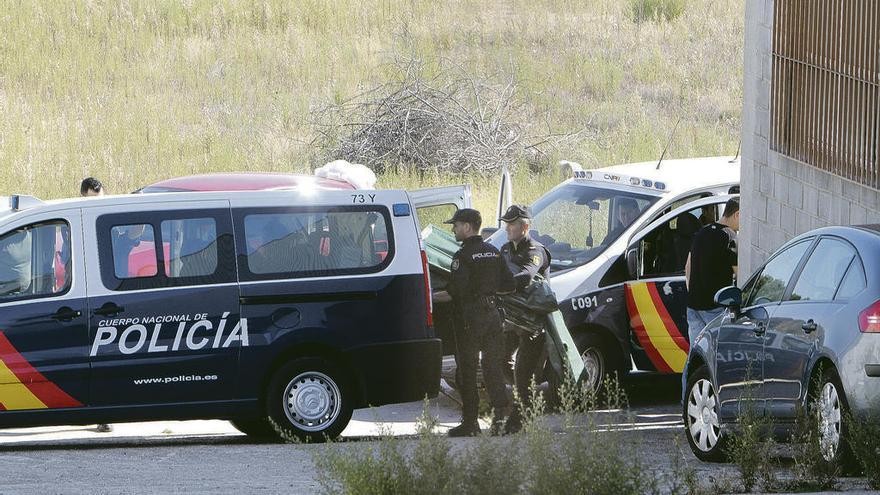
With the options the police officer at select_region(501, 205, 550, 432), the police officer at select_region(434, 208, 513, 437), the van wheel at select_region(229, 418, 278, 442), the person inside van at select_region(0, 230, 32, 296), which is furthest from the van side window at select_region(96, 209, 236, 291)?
the police officer at select_region(501, 205, 550, 432)

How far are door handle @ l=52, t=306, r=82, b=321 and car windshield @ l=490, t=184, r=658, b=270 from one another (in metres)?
4.56

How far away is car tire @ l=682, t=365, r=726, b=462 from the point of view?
1027 cm

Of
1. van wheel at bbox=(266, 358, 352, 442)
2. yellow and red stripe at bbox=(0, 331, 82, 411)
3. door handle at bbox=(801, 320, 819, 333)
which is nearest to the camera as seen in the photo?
door handle at bbox=(801, 320, 819, 333)

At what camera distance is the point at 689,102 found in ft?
120

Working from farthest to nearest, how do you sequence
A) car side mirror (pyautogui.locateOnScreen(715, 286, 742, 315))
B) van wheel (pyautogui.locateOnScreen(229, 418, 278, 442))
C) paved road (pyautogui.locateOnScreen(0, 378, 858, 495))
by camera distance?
van wheel (pyautogui.locateOnScreen(229, 418, 278, 442))
car side mirror (pyautogui.locateOnScreen(715, 286, 742, 315))
paved road (pyautogui.locateOnScreen(0, 378, 858, 495))

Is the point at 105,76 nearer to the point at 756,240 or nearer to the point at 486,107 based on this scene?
the point at 486,107

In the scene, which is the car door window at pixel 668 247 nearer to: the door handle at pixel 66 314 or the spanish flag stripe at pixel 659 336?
the spanish flag stripe at pixel 659 336

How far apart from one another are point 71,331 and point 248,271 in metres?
1.31

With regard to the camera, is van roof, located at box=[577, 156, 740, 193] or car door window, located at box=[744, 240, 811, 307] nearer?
car door window, located at box=[744, 240, 811, 307]

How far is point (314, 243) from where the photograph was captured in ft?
38.5

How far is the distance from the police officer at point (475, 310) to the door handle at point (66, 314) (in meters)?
2.73

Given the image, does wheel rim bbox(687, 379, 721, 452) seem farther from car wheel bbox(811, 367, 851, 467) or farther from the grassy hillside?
the grassy hillside

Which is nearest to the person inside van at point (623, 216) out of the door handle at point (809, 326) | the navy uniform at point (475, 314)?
the navy uniform at point (475, 314)

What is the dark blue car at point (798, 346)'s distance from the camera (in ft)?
27.6
